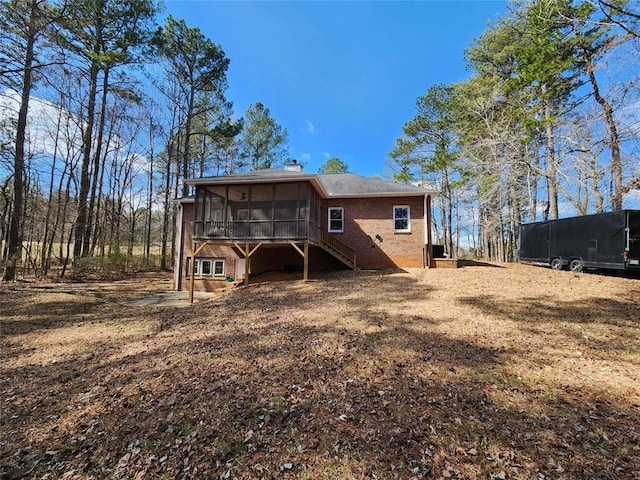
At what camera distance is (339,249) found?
50.6 feet

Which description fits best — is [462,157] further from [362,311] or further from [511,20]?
[362,311]

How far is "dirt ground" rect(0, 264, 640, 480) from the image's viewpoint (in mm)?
2920

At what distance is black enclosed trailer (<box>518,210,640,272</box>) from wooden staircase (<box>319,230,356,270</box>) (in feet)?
31.7

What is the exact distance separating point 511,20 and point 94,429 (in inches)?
912

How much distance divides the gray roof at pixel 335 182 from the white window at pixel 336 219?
2.51ft

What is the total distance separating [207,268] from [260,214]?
5.29 metres

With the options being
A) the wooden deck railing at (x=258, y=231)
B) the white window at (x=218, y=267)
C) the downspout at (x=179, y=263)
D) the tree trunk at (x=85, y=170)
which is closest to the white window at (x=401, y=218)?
the wooden deck railing at (x=258, y=231)

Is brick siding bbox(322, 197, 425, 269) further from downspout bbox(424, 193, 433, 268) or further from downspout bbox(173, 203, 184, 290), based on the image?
downspout bbox(173, 203, 184, 290)

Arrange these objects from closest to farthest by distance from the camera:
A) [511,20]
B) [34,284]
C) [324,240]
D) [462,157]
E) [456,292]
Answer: [456,292], [34,284], [324,240], [511,20], [462,157]

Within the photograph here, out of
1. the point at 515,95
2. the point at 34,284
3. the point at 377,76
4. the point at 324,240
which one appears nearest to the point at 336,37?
the point at 377,76

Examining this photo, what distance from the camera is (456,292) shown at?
921 cm

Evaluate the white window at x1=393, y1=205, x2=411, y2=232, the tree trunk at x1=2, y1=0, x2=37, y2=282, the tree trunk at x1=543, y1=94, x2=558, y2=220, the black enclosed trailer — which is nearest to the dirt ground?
the black enclosed trailer

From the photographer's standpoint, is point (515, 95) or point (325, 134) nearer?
point (515, 95)

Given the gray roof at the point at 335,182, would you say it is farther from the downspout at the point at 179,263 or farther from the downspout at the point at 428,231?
the downspout at the point at 179,263
